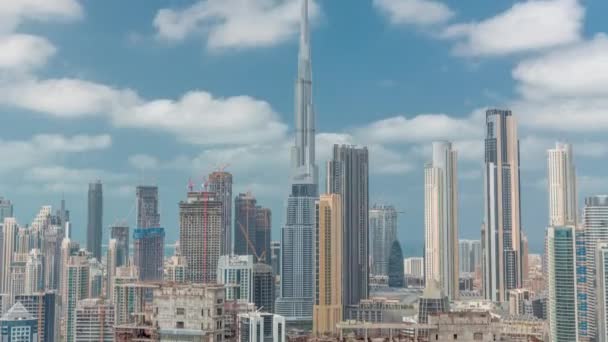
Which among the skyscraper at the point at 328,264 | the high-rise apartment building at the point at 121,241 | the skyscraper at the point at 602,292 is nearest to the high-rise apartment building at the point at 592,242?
the skyscraper at the point at 602,292

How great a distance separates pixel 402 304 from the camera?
163ft

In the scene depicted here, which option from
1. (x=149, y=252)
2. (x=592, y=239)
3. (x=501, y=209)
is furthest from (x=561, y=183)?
(x=149, y=252)

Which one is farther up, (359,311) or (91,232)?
(91,232)

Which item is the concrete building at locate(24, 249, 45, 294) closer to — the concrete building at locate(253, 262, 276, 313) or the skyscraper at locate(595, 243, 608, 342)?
the concrete building at locate(253, 262, 276, 313)

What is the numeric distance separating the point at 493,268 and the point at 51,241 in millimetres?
32869

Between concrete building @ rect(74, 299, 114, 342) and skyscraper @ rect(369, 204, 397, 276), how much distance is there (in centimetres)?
3572

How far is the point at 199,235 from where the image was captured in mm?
52781

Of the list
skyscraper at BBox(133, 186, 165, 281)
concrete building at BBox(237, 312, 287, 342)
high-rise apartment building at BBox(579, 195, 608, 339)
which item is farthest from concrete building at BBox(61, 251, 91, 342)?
high-rise apartment building at BBox(579, 195, 608, 339)

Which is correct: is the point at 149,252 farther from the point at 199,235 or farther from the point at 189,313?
the point at 189,313

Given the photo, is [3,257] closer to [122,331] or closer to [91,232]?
[91,232]

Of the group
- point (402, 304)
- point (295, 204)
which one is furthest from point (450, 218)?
point (402, 304)

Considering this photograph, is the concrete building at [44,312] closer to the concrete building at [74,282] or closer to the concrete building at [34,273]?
the concrete building at [74,282]

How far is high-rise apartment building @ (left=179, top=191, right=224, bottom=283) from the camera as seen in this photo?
5062 centimetres

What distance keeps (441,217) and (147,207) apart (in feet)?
81.4
